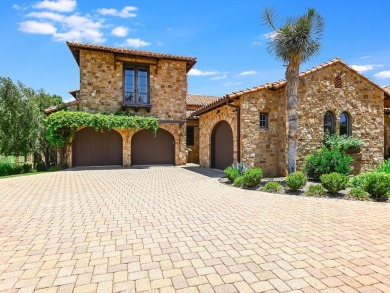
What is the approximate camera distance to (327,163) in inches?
376

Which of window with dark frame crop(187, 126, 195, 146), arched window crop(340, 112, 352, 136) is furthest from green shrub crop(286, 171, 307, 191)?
window with dark frame crop(187, 126, 195, 146)

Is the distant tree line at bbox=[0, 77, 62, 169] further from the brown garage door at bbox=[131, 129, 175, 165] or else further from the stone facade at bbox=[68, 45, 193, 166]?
the brown garage door at bbox=[131, 129, 175, 165]

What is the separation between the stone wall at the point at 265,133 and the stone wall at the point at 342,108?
0.81 meters

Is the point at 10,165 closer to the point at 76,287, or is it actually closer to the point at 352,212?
the point at 76,287

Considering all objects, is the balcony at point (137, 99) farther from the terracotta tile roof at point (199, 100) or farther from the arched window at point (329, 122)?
the arched window at point (329, 122)

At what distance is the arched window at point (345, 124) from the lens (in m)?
11.9

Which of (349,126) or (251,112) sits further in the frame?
(349,126)

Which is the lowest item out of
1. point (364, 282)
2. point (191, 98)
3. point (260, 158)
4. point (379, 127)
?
point (364, 282)

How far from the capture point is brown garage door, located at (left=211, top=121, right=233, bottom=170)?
496 inches

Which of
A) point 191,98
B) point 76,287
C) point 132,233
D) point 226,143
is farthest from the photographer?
point 191,98

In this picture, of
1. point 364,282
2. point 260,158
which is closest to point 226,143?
point 260,158

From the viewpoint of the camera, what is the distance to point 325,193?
281 inches

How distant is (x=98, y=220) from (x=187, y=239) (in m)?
2.09

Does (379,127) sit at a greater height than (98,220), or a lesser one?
greater
